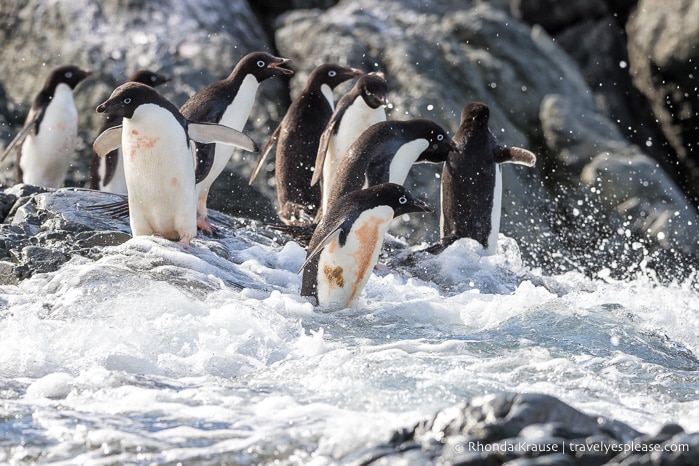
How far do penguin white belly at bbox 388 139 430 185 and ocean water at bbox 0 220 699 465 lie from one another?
765 mm

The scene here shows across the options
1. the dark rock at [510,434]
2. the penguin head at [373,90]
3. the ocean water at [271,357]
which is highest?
the penguin head at [373,90]

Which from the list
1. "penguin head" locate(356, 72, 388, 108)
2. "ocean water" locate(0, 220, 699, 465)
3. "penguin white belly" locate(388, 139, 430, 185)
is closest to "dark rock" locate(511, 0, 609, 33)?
"penguin head" locate(356, 72, 388, 108)

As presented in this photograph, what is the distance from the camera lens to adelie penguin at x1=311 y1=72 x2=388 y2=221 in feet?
26.5

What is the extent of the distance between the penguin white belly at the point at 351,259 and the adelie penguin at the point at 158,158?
975 millimetres

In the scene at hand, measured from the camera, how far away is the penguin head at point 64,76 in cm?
1035

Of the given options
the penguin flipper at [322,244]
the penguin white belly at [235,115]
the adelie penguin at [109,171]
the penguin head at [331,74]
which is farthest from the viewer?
the adelie penguin at [109,171]

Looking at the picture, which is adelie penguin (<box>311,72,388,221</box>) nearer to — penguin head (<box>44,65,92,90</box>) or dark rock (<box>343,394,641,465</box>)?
penguin head (<box>44,65,92,90</box>)

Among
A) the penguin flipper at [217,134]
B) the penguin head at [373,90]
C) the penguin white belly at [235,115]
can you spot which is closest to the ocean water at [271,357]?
the penguin flipper at [217,134]

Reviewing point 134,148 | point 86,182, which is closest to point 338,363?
point 134,148

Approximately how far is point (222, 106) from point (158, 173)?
153cm

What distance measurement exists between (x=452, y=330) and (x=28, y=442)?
247 cm

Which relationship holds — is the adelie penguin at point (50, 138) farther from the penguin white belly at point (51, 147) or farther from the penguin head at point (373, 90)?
the penguin head at point (373, 90)

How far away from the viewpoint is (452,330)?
541cm

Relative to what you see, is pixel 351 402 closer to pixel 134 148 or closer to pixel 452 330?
pixel 452 330
